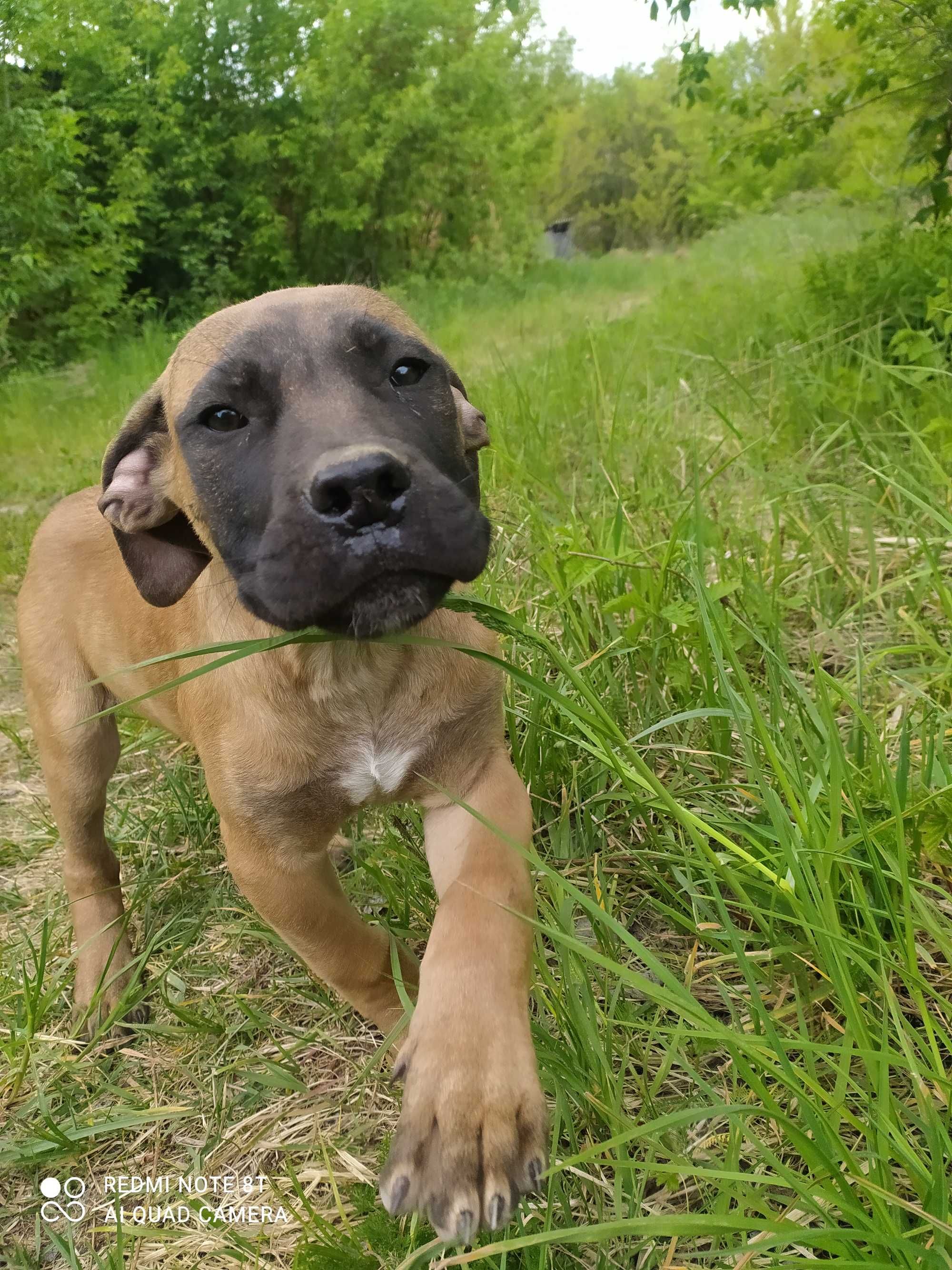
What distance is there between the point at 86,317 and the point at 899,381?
1077 cm

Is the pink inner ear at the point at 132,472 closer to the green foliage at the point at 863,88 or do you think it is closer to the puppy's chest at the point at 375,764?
the puppy's chest at the point at 375,764

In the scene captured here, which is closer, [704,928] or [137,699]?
[137,699]

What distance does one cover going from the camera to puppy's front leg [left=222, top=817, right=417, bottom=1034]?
6.59 feet

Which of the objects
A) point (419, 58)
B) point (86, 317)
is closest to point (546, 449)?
point (86, 317)

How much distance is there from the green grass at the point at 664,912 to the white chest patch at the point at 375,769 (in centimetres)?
42

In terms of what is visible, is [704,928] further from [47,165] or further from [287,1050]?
[47,165]

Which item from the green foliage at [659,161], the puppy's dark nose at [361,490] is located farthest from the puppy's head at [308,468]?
the green foliage at [659,161]

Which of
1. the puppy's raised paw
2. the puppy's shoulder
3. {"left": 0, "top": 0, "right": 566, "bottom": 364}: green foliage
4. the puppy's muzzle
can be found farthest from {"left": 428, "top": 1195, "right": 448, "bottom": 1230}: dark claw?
{"left": 0, "top": 0, "right": 566, "bottom": 364}: green foliage

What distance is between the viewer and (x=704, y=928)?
1794 millimetres

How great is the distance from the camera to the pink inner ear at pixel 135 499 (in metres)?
2.18

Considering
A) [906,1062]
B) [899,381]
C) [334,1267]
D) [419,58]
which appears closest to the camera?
[906,1062]

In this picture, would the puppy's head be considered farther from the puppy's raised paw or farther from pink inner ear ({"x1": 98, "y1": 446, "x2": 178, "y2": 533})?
the puppy's raised paw

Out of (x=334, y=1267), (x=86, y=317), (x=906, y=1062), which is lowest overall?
(x=334, y=1267)

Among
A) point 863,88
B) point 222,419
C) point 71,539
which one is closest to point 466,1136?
point 222,419
